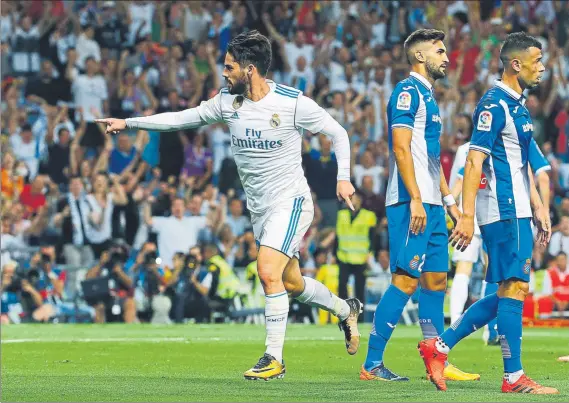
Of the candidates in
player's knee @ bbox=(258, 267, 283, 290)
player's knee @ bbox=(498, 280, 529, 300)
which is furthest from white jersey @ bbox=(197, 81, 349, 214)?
player's knee @ bbox=(498, 280, 529, 300)

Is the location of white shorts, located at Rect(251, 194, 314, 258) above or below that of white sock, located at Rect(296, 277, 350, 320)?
above

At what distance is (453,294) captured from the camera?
1617cm

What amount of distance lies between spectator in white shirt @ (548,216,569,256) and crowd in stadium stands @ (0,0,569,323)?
26 millimetres

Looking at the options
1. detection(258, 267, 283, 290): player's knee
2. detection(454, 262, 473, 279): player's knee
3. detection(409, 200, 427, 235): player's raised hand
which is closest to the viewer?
detection(409, 200, 427, 235): player's raised hand

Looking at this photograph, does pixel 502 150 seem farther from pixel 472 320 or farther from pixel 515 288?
pixel 472 320

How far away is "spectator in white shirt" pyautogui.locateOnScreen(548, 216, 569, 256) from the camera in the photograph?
22453mm

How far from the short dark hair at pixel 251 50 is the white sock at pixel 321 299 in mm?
1779

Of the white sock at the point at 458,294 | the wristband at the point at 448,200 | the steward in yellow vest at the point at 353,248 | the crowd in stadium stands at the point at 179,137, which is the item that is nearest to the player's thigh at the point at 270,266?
the wristband at the point at 448,200

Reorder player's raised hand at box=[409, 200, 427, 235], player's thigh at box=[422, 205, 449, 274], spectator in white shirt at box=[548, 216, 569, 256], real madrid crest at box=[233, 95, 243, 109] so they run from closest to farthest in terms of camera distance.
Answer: player's raised hand at box=[409, 200, 427, 235] < player's thigh at box=[422, 205, 449, 274] < real madrid crest at box=[233, 95, 243, 109] < spectator in white shirt at box=[548, 216, 569, 256]

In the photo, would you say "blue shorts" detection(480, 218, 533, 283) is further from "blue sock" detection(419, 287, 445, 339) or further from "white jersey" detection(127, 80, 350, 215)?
"white jersey" detection(127, 80, 350, 215)

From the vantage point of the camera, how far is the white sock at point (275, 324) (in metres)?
10.5

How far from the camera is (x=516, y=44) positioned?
984 cm

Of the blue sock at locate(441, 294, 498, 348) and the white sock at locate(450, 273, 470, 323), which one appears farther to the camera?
the white sock at locate(450, 273, 470, 323)

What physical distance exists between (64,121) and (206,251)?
4.48 metres
